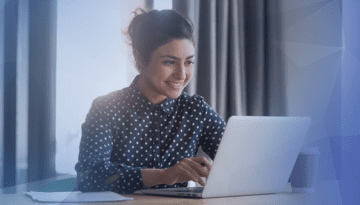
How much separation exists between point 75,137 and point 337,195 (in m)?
1.44

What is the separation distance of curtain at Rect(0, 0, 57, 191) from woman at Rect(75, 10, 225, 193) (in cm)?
64

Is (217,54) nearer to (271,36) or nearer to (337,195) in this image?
(271,36)

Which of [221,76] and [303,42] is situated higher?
[303,42]

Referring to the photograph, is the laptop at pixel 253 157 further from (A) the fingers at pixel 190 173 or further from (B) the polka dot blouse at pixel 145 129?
(B) the polka dot blouse at pixel 145 129

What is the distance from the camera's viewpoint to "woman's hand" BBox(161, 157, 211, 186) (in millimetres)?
908

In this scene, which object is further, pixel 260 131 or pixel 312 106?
pixel 312 106

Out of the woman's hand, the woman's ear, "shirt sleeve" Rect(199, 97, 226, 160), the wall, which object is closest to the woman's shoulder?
the woman's ear

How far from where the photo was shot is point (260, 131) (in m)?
0.82

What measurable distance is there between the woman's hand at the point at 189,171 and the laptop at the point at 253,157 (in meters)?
0.06

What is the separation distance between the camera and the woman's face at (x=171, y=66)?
1.37 metres

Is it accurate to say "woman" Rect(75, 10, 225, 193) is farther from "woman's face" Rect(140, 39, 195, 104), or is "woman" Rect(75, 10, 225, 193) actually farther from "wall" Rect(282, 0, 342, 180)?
"wall" Rect(282, 0, 342, 180)

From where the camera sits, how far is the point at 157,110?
1.41m

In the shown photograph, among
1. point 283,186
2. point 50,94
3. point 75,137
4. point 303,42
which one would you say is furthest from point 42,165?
point 303,42

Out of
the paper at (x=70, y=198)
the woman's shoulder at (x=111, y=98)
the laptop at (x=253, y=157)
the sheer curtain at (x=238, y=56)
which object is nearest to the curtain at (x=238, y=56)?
the sheer curtain at (x=238, y=56)
